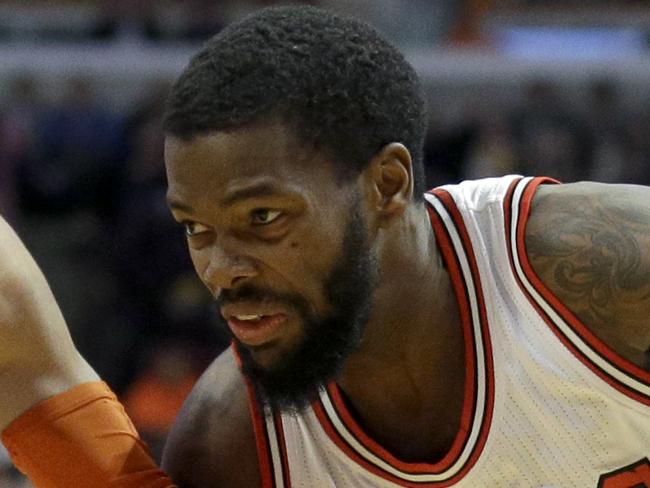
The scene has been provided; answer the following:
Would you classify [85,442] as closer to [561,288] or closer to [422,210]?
[422,210]

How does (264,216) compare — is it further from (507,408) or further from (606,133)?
(606,133)

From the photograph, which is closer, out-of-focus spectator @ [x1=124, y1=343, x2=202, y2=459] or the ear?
the ear

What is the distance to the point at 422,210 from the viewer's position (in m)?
2.77

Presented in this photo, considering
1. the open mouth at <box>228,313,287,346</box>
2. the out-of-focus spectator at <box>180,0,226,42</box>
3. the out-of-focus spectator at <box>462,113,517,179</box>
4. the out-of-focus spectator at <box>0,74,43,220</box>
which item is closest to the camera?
the open mouth at <box>228,313,287,346</box>

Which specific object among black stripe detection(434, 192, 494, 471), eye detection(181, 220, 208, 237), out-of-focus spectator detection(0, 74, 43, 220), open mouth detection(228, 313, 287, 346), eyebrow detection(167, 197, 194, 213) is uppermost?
eyebrow detection(167, 197, 194, 213)

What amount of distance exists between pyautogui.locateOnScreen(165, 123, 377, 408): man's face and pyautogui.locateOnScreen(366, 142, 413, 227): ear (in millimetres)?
58

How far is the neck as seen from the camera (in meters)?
2.70

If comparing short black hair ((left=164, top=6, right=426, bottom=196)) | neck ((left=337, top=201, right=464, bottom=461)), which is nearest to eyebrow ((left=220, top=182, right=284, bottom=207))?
short black hair ((left=164, top=6, right=426, bottom=196))

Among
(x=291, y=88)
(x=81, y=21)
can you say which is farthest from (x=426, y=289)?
(x=81, y=21)

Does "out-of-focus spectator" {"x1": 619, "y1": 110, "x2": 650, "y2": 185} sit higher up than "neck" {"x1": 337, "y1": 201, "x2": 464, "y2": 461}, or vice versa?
"neck" {"x1": 337, "y1": 201, "x2": 464, "y2": 461}

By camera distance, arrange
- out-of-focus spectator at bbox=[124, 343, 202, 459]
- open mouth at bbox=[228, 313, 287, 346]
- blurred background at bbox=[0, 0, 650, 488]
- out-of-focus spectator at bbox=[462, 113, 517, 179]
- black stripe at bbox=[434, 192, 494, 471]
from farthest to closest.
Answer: out-of-focus spectator at bbox=[462, 113, 517, 179], blurred background at bbox=[0, 0, 650, 488], out-of-focus spectator at bbox=[124, 343, 202, 459], black stripe at bbox=[434, 192, 494, 471], open mouth at bbox=[228, 313, 287, 346]

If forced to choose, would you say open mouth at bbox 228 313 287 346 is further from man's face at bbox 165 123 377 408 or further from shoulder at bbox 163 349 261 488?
shoulder at bbox 163 349 261 488

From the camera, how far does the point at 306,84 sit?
2.46 metres

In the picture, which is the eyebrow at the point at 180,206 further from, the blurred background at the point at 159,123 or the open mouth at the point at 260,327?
the blurred background at the point at 159,123
